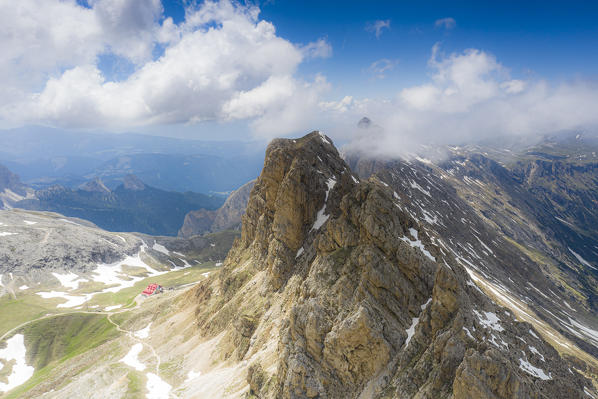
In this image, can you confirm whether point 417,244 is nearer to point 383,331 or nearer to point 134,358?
point 383,331

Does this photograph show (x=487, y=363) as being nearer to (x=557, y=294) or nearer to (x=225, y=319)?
(x=225, y=319)

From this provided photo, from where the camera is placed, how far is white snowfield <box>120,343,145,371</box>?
249ft

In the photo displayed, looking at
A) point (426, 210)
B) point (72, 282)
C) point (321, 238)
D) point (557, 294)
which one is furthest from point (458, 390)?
point (72, 282)

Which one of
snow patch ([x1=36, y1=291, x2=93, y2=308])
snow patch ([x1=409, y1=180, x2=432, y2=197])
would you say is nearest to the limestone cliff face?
snow patch ([x1=36, y1=291, x2=93, y2=308])

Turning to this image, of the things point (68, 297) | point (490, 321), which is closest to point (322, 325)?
point (490, 321)

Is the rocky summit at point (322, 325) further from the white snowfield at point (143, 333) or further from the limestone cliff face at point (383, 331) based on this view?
the white snowfield at point (143, 333)

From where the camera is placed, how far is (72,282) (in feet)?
636

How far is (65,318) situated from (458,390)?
6125 inches

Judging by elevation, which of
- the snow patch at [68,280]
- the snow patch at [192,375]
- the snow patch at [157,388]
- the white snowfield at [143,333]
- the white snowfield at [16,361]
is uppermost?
the snow patch at [192,375]

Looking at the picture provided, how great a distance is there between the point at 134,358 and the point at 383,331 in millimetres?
75796

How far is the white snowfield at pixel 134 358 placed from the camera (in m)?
76.0

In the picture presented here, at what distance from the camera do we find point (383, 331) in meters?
37.8

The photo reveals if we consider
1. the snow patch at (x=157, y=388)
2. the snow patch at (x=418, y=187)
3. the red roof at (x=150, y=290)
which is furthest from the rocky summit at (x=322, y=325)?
the snow patch at (x=418, y=187)

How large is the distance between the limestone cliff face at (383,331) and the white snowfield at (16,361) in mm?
84391
